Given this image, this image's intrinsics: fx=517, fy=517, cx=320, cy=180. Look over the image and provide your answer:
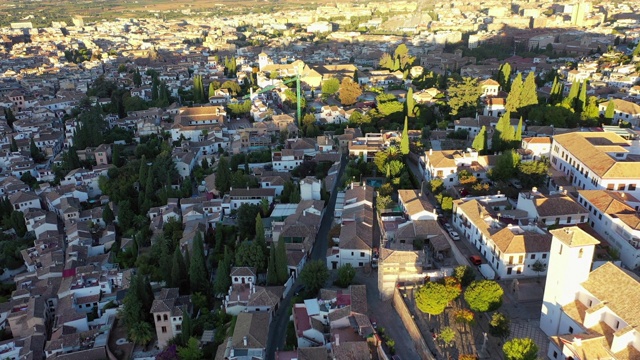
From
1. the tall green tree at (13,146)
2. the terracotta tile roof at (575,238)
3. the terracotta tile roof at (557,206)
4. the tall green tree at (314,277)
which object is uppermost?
the terracotta tile roof at (575,238)

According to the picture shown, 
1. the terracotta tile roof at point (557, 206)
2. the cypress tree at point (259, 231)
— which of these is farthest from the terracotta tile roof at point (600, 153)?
the cypress tree at point (259, 231)

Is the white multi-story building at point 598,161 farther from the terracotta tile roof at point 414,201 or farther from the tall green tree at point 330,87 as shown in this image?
the tall green tree at point 330,87

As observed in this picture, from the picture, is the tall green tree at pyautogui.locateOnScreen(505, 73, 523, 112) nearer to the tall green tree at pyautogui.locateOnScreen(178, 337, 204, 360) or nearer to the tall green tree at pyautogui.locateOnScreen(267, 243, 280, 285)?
the tall green tree at pyautogui.locateOnScreen(267, 243, 280, 285)

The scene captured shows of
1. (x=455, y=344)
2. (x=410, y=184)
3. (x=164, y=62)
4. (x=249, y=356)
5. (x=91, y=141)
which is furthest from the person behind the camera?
(x=164, y=62)

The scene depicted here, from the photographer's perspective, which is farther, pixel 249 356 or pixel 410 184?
pixel 410 184

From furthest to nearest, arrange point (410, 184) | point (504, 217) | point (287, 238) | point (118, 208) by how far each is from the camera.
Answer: point (118, 208) < point (410, 184) < point (287, 238) < point (504, 217)

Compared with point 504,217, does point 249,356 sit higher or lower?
lower

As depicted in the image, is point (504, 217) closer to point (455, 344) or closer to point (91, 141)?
point (455, 344)

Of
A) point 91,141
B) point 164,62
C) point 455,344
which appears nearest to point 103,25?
point 164,62
